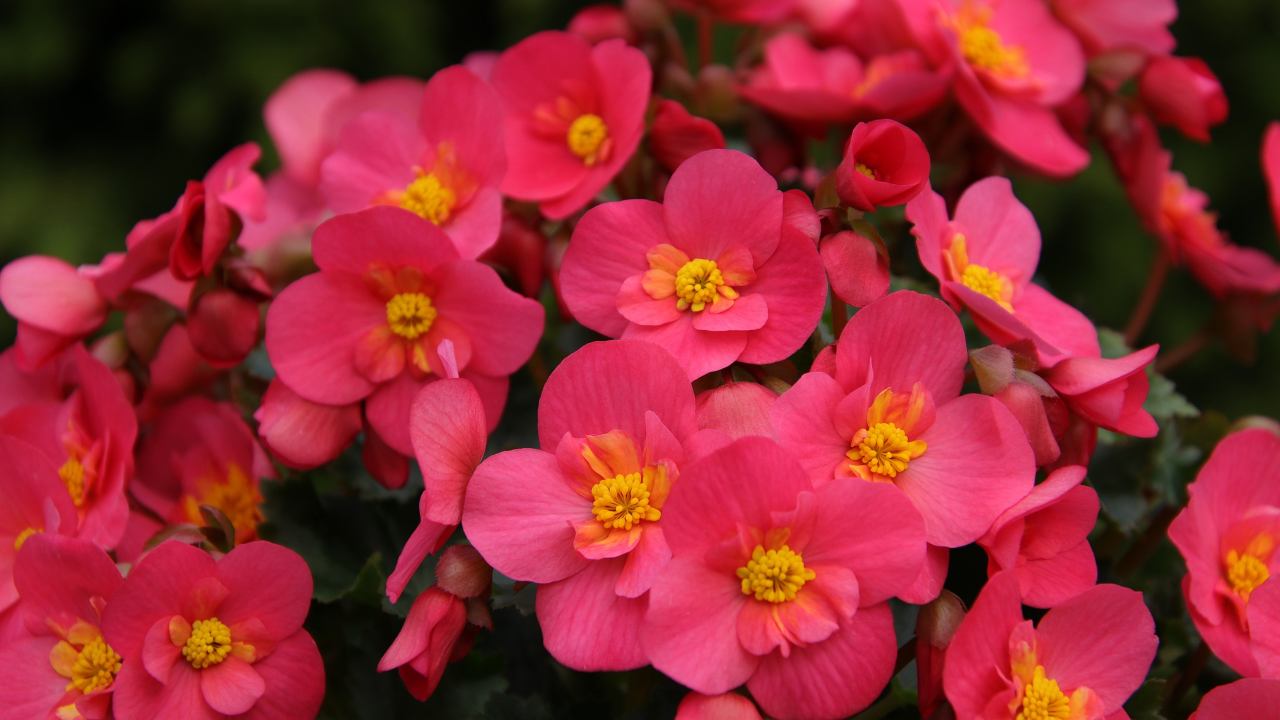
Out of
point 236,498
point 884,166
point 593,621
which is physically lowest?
point 236,498

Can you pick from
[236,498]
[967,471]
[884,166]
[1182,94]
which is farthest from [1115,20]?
[236,498]

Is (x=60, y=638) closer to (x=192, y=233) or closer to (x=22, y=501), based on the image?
(x=22, y=501)

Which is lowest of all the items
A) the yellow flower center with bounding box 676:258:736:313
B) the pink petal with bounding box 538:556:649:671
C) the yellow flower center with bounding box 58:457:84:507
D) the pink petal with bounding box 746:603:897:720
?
the yellow flower center with bounding box 58:457:84:507

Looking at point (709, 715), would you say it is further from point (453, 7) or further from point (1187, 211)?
point (453, 7)

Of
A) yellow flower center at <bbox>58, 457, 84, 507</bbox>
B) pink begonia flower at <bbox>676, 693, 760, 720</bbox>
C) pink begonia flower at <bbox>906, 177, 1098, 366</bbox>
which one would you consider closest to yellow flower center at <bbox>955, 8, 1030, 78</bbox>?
pink begonia flower at <bbox>906, 177, 1098, 366</bbox>

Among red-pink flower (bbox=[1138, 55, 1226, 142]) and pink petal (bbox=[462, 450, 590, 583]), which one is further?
red-pink flower (bbox=[1138, 55, 1226, 142])

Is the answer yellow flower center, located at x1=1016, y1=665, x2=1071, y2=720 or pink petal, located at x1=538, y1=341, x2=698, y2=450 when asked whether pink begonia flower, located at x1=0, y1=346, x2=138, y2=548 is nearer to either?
pink petal, located at x1=538, y1=341, x2=698, y2=450
